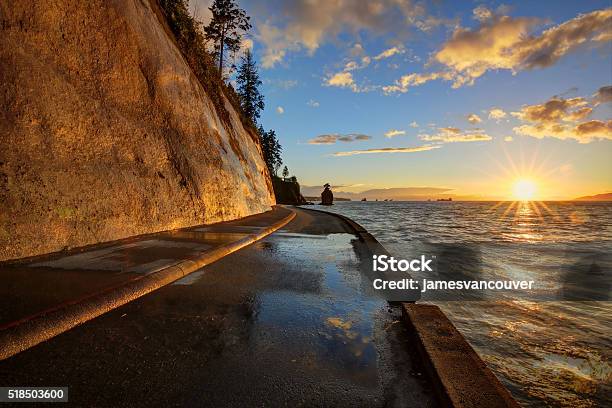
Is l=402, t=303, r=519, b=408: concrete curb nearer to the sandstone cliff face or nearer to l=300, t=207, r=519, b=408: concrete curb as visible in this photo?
l=300, t=207, r=519, b=408: concrete curb

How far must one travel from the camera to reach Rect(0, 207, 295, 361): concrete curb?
2.57m

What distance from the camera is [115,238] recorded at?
24.2 feet

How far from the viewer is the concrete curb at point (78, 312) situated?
2.57 meters

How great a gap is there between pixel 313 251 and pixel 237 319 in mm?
4959

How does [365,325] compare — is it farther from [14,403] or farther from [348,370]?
[14,403]

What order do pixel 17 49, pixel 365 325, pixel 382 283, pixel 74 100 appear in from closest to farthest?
pixel 365 325
pixel 382 283
pixel 17 49
pixel 74 100

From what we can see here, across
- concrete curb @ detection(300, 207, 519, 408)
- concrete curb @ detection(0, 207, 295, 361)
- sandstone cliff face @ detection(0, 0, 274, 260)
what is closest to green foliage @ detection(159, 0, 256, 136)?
sandstone cliff face @ detection(0, 0, 274, 260)

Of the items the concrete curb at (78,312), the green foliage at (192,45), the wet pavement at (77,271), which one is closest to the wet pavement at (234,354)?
the concrete curb at (78,312)

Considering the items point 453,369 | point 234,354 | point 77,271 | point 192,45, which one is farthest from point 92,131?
point 192,45

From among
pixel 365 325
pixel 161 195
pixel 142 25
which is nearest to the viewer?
pixel 365 325

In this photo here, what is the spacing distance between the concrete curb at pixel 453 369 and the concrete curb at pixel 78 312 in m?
3.23

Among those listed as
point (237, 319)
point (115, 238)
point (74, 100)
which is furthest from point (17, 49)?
point (237, 319)

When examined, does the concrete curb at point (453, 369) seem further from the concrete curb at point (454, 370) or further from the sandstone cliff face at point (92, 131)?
the sandstone cliff face at point (92, 131)

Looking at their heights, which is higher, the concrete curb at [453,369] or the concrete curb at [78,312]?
the concrete curb at [78,312]
